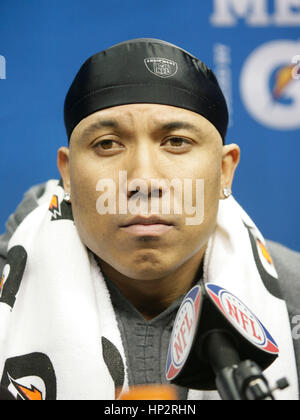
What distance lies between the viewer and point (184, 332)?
55cm

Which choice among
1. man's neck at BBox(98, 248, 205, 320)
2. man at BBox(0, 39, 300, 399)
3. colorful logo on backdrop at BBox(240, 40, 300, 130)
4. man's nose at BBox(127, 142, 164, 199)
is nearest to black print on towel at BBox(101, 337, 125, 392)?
man at BBox(0, 39, 300, 399)

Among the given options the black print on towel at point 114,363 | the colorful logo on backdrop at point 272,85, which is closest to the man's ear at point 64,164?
the black print on towel at point 114,363

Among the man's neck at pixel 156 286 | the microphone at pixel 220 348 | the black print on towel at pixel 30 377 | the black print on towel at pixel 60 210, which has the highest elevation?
the black print on towel at pixel 60 210

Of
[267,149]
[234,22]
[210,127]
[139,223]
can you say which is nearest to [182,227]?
[139,223]

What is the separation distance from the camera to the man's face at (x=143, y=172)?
82 cm

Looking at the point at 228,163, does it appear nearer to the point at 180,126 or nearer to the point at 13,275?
the point at 180,126

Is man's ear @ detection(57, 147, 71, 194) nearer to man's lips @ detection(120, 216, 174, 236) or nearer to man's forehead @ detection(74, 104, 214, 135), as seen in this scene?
man's forehead @ detection(74, 104, 214, 135)

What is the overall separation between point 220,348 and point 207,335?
0.06 feet

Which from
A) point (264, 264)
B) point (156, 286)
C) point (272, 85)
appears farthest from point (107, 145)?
point (272, 85)

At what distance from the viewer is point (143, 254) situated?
823 mm

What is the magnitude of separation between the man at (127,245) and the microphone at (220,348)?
0.93ft

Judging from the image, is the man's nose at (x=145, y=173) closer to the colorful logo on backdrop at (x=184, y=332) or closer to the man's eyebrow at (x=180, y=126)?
the man's eyebrow at (x=180, y=126)

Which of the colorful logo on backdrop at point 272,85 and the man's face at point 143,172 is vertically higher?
the colorful logo on backdrop at point 272,85
